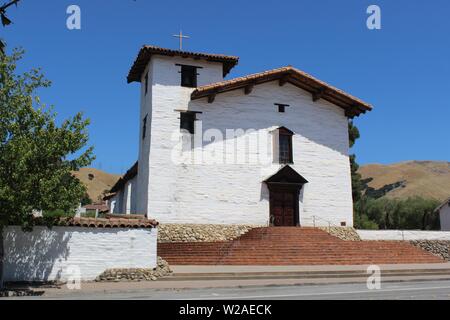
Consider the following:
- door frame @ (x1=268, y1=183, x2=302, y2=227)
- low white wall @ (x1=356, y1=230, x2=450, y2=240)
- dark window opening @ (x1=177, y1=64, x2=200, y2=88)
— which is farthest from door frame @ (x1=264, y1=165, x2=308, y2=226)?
dark window opening @ (x1=177, y1=64, x2=200, y2=88)

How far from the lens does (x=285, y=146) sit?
25156mm

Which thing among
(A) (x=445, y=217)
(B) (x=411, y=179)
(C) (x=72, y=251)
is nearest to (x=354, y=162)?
→ (A) (x=445, y=217)

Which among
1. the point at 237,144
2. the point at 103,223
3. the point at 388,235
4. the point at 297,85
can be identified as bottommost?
the point at 388,235

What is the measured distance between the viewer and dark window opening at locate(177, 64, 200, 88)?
79.9 feet

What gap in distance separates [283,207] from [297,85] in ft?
23.2

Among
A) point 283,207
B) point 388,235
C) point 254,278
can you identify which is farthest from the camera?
point 283,207

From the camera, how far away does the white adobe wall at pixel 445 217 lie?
39.7 meters

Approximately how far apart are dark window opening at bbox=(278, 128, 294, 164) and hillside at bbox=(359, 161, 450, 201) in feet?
246

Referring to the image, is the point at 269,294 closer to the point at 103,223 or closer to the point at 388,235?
the point at 103,223

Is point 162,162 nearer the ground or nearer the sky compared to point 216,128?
nearer the ground

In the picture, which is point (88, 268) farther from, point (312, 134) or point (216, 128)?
point (312, 134)

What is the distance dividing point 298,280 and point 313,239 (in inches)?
261

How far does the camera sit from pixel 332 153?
2588cm
